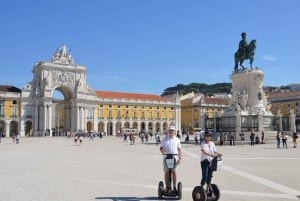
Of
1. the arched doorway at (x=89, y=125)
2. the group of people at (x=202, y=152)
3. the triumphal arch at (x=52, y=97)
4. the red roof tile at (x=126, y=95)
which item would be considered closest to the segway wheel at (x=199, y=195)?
the group of people at (x=202, y=152)

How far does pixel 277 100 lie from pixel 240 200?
8096 cm

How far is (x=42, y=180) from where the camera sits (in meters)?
10.5

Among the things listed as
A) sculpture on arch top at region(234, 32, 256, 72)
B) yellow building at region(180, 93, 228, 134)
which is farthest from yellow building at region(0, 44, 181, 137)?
sculpture on arch top at region(234, 32, 256, 72)

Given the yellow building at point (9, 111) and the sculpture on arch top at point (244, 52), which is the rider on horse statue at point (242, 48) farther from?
the yellow building at point (9, 111)

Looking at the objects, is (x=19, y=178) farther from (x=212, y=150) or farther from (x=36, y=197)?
(x=212, y=150)

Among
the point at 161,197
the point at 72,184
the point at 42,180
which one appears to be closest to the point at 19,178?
the point at 42,180

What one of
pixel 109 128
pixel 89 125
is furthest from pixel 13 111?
pixel 109 128

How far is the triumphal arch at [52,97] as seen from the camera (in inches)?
3024

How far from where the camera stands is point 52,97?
3152 inches

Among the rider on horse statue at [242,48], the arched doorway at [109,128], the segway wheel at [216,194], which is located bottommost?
the arched doorway at [109,128]

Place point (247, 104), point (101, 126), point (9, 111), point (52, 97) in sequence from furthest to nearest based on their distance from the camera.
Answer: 1. point (101, 126)
2. point (52, 97)
3. point (9, 111)
4. point (247, 104)

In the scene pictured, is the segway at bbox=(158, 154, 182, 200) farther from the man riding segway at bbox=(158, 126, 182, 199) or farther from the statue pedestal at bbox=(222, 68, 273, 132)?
the statue pedestal at bbox=(222, 68, 273, 132)

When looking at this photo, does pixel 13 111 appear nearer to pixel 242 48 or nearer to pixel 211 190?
pixel 242 48

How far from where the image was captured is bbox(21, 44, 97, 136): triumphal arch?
76.8m
